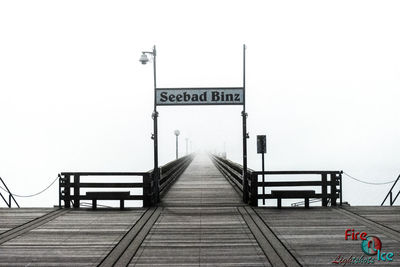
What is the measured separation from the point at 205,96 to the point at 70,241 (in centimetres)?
643

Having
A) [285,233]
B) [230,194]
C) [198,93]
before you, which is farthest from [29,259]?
[230,194]

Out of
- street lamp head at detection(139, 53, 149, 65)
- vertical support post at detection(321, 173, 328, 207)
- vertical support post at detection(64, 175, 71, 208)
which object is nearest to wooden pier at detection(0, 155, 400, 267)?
vertical support post at detection(64, 175, 71, 208)

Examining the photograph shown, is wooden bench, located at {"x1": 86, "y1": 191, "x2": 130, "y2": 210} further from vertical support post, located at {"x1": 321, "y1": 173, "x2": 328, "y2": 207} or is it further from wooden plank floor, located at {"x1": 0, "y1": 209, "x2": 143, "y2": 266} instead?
vertical support post, located at {"x1": 321, "y1": 173, "x2": 328, "y2": 207}

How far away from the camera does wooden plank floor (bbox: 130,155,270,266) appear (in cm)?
692

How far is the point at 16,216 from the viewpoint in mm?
11070

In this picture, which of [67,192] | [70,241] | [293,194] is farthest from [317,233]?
[67,192]

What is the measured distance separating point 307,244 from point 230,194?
7.46 metres

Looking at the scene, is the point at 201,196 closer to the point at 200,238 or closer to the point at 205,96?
the point at 205,96

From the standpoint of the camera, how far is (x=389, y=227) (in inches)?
364

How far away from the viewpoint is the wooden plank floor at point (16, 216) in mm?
9867

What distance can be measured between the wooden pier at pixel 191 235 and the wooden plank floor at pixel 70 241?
0.02 m

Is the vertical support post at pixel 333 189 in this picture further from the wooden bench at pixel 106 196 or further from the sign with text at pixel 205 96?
the wooden bench at pixel 106 196

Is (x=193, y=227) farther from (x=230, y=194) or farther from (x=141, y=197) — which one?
(x=230, y=194)

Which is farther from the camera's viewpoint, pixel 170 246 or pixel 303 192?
pixel 303 192
